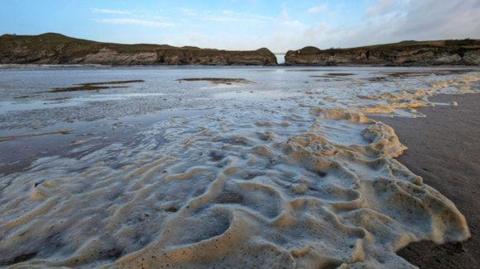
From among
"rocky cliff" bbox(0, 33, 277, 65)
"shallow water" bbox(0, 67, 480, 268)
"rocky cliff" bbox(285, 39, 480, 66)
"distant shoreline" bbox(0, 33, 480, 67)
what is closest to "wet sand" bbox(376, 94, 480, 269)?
"shallow water" bbox(0, 67, 480, 268)

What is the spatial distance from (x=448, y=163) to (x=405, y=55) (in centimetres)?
8170

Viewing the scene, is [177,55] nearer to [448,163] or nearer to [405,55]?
[405,55]

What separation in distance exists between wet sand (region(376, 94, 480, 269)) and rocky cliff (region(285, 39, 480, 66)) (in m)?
69.0

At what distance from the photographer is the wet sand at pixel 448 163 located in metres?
2.44

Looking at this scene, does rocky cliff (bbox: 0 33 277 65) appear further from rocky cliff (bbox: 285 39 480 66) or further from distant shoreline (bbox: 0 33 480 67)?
rocky cliff (bbox: 285 39 480 66)

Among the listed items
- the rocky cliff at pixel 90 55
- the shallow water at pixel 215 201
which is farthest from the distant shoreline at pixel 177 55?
the shallow water at pixel 215 201

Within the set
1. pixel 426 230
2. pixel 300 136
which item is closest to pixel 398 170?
pixel 426 230

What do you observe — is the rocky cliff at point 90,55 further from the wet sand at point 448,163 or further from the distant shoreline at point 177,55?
the wet sand at point 448,163

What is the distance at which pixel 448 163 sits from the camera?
4.53m

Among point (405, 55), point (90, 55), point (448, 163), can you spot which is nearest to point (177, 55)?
point (90, 55)

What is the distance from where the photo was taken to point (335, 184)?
374cm

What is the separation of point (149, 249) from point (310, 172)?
99.5 inches

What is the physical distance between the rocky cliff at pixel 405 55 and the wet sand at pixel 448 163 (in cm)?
6900

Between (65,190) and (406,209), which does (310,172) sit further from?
(65,190)
